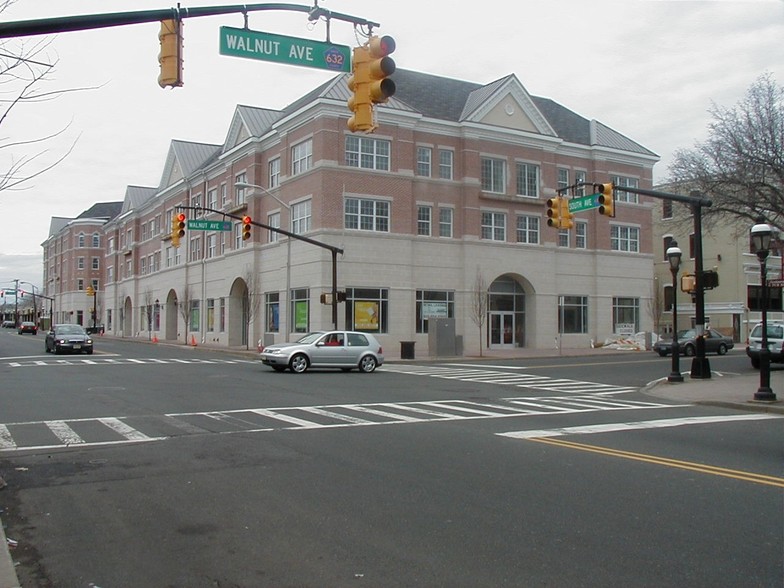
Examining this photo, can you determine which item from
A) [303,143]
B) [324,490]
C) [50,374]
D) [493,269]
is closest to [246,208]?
[303,143]

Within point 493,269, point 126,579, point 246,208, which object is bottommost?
point 126,579

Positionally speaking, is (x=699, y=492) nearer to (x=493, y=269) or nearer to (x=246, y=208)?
(x=493, y=269)

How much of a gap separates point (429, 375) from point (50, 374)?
12494 millimetres

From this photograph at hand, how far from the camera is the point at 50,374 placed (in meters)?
23.9

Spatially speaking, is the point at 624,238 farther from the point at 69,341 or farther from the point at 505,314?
the point at 69,341

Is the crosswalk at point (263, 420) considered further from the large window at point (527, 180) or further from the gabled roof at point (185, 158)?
the gabled roof at point (185, 158)

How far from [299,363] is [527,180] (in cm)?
2591

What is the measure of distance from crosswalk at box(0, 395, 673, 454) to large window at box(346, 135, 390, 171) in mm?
24735

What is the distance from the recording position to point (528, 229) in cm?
4644

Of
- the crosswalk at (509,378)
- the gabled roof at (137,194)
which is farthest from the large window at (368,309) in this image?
the gabled roof at (137,194)

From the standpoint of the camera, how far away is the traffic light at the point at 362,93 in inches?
410

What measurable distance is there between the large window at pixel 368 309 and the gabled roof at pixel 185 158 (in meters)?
25.5

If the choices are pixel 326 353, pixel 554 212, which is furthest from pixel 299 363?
pixel 554 212

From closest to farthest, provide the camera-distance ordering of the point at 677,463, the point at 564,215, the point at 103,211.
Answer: the point at 677,463 < the point at 564,215 < the point at 103,211
